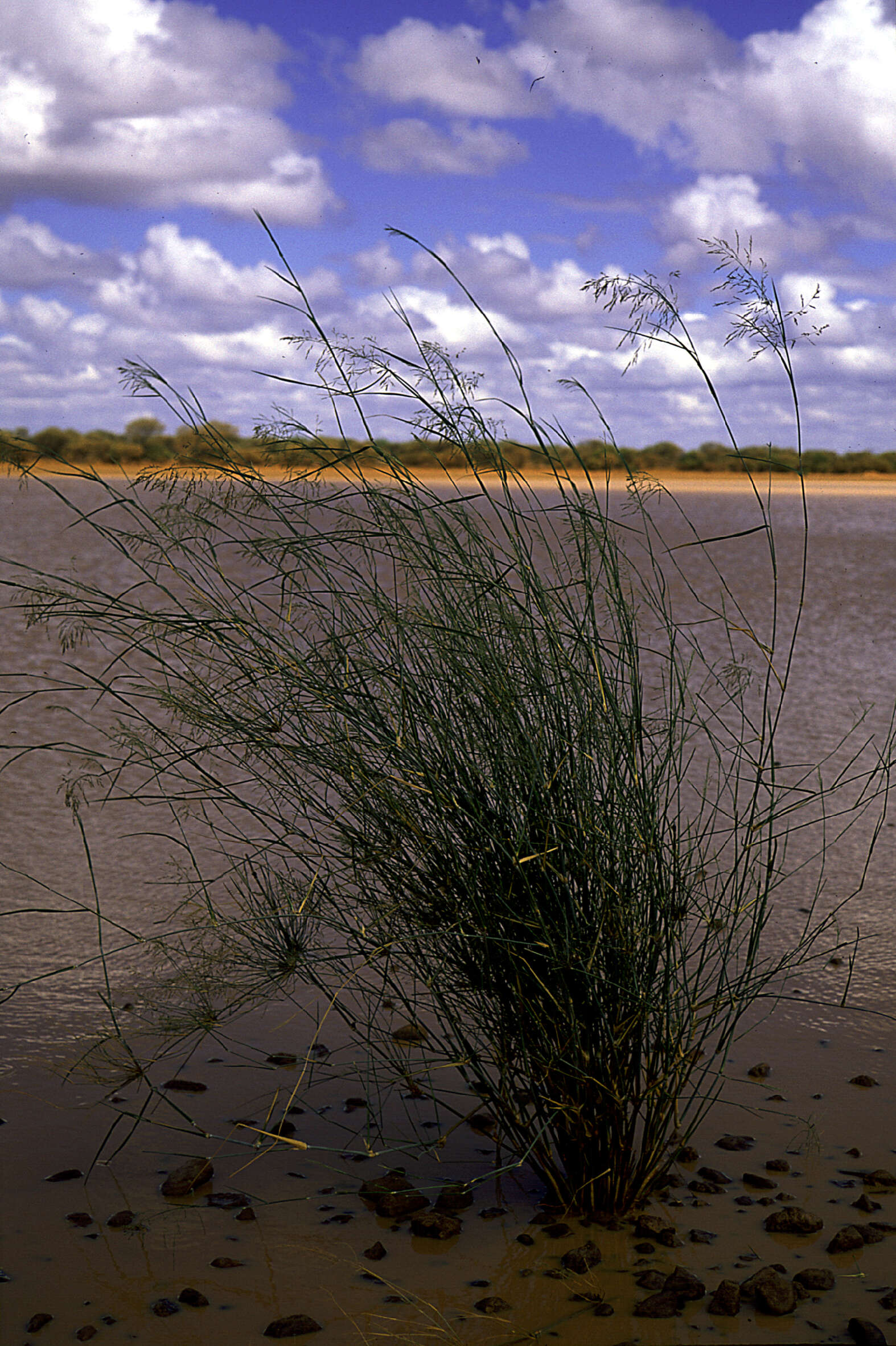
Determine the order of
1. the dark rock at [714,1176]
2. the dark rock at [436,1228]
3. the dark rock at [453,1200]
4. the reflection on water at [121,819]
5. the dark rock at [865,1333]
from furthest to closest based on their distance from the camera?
the reflection on water at [121,819] → the dark rock at [714,1176] → the dark rock at [453,1200] → the dark rock at [436,1228] → the dark rock at [865,1333]

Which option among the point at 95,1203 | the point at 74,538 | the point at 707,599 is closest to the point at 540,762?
the point at 95,1203

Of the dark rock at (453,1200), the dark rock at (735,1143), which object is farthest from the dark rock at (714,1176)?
the dark rock at (453,1200)

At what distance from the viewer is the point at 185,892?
4898 millimetres

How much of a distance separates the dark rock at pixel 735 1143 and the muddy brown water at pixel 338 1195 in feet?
0.07

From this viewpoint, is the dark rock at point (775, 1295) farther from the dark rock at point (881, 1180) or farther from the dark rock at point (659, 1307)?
the dark rock at point (881, 1180)

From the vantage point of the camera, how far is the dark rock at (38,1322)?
7.73ft

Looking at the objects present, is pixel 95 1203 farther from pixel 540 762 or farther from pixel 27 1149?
pixel 540 762

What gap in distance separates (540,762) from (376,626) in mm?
484

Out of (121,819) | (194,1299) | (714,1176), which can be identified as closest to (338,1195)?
(194,1299)

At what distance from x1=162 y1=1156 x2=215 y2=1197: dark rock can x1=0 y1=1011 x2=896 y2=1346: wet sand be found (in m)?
0.02

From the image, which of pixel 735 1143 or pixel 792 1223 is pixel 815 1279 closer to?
pixel 792 1223

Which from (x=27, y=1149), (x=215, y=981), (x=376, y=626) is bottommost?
(x=27, y=1149)

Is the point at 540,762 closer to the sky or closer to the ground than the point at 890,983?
closer to the sky

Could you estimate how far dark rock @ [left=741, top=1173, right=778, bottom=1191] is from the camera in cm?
287
